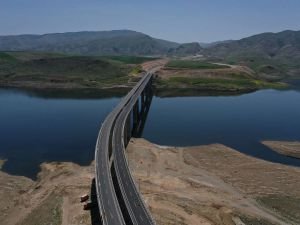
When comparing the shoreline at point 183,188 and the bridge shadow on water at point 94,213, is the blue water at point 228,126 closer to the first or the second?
the shoreline at point 183,188

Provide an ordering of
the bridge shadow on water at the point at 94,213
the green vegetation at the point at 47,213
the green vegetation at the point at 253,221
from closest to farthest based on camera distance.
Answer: the bridge shadow on water at the point at 94,213, the green vegetation at the point at 253,221, the green vegetation at the point at 47,213

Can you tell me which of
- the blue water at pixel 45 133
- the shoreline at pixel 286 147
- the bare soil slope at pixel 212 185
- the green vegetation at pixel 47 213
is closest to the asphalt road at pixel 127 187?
the bare soil slope at pixel 212 185

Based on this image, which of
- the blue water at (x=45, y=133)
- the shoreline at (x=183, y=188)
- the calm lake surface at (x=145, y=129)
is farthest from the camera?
the calm lake surface at (x=145, y=129)

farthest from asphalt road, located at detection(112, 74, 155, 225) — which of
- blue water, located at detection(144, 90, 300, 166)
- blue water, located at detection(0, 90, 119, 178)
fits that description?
blue water, located at detection(144, 90, 300, 166)

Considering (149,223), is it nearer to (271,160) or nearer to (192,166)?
(192,166)

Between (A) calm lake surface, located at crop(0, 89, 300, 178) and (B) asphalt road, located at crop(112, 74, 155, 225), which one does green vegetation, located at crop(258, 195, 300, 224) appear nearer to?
(B) asphalt road, located at crop(112, 74, 155, 225)

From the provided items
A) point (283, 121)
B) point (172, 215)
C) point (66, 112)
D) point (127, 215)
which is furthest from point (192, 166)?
point (66, 112)

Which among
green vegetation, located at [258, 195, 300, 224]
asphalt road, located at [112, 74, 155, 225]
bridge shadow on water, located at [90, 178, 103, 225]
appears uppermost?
asphalt road, located at [112, 74, 155, 225]
